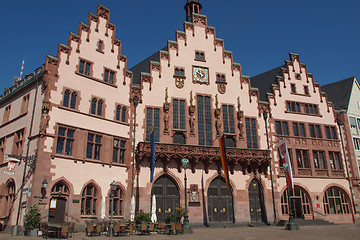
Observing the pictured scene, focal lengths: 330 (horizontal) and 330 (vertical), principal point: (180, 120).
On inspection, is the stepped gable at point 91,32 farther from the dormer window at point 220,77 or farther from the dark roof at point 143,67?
the dormer window at point 220,77

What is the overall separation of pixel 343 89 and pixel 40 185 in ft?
142

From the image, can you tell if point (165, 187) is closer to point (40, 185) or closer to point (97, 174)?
point (97, 174)

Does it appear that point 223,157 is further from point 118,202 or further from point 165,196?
point 118,202

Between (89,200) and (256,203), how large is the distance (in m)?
18.1

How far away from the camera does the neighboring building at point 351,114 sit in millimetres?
42031

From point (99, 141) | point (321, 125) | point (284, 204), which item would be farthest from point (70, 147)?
point (321, 125)

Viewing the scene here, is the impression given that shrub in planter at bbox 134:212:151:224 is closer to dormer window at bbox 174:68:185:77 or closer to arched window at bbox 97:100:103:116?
arched window at bbox 97:100:103:116

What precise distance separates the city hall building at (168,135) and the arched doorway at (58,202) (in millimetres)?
82

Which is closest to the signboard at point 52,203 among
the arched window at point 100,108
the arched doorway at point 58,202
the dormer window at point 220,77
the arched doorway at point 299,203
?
the arched doorway at point 58,202

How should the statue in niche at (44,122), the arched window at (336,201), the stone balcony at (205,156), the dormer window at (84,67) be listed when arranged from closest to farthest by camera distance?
the statue in niche at (44,122), the dormer window at (84,67), the stone balcony at (205,156), the arched window at (336,201)

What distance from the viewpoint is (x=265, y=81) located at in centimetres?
4591

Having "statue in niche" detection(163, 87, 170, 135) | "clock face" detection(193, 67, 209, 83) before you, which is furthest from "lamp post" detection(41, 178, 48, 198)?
"clock face" detection(193, 67, 209, 83)

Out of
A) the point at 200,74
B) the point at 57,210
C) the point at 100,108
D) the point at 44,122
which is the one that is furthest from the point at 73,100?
the point at 200,74

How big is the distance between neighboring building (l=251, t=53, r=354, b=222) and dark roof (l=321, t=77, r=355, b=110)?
3770mm
